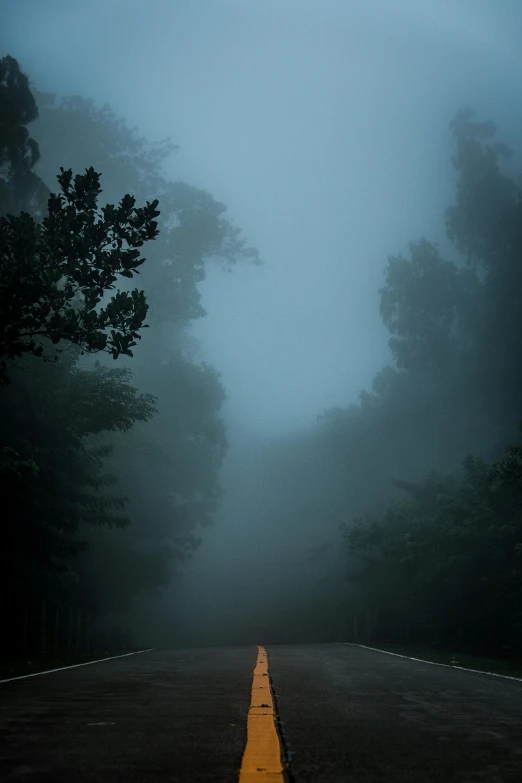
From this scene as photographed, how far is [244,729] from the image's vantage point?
6.68 meters

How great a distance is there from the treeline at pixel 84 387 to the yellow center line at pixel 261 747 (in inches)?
223

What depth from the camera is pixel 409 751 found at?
562 centimetres

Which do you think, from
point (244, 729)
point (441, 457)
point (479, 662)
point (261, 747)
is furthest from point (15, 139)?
point (441, 457)

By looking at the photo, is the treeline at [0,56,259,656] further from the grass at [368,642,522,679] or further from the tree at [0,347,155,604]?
the grass at [368,642,522,679]

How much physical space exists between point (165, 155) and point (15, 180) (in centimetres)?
4803

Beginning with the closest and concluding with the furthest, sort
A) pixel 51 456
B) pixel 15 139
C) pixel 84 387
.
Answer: pixel 51 456, pixel 84 387, pixel 15 139

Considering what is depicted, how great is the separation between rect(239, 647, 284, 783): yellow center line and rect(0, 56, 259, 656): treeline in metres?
5.66

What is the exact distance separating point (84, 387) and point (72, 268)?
12.3m

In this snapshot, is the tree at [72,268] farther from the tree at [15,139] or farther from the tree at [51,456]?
the tree at [15,139]

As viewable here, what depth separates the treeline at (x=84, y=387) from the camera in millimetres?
13891

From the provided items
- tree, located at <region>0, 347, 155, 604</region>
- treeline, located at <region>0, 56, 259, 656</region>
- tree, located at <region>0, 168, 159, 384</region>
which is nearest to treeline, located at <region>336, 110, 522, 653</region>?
treeline, located at <region>0, 56, 259, 656</region>

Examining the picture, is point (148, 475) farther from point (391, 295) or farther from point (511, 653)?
point (391, 295)

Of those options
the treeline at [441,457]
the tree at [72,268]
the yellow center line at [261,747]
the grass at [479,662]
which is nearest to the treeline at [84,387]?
the tree at [72,268]

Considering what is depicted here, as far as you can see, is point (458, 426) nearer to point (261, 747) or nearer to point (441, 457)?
point (441, 457)
